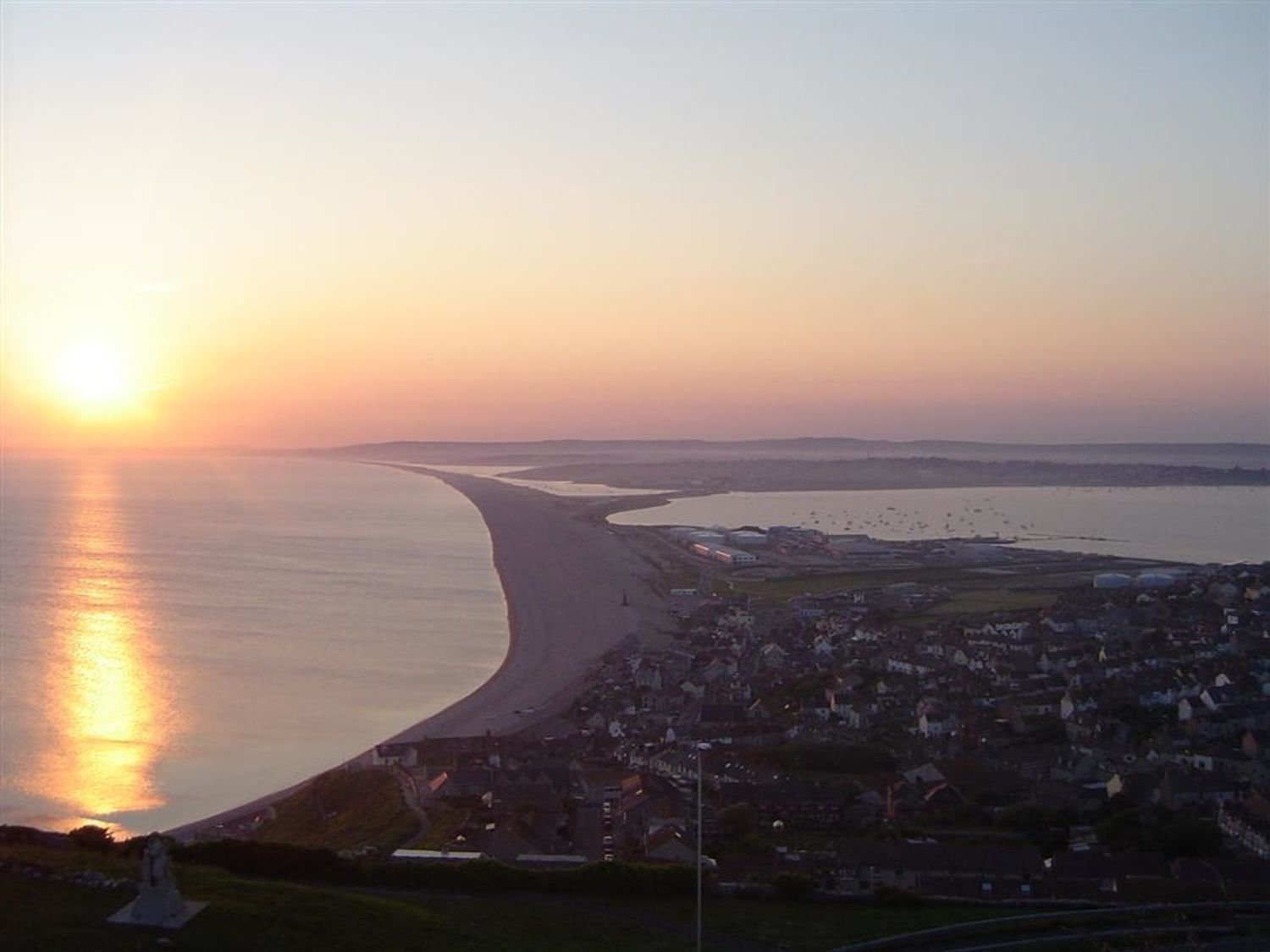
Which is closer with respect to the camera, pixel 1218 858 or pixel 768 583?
pixel 1218 858

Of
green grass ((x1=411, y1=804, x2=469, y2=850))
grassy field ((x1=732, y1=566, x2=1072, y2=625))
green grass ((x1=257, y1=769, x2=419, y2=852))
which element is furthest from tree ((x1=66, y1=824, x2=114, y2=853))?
grassy field ((x1=732, y1=566, x2=1072, y2=625))

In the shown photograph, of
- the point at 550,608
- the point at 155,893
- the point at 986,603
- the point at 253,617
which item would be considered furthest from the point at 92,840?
the point at 986,603

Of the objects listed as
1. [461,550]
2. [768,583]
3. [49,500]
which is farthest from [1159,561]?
[49,500]

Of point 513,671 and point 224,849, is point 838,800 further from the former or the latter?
point 513,671

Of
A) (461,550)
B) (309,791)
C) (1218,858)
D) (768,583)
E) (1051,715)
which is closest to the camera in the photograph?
(1218,858)

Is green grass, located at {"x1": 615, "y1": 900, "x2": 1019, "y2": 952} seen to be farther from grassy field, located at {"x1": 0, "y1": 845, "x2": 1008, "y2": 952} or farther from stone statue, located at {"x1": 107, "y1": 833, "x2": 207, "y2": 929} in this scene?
stone statue, located at {"x1": 107, "y1": 833, "x2": 207, "y2": 929}

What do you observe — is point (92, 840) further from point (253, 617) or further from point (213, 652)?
point (253, 617)
